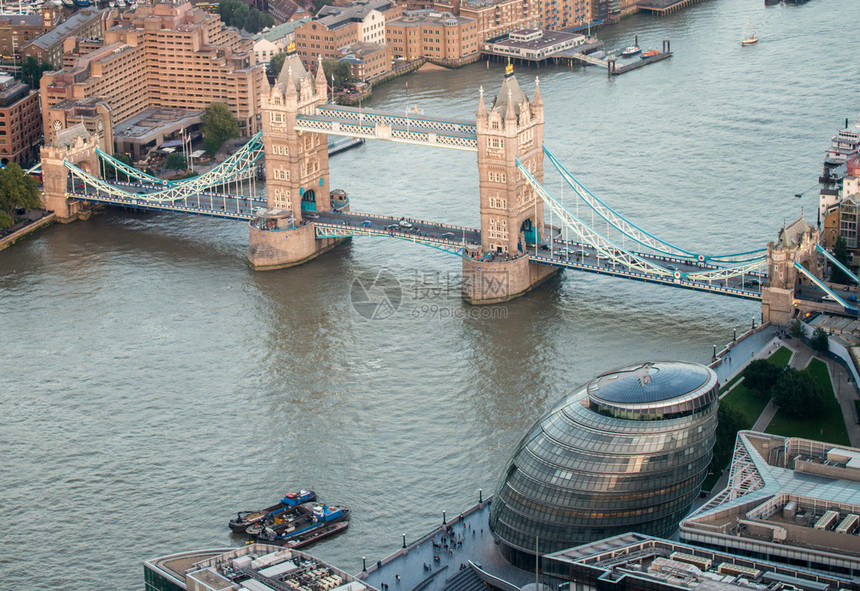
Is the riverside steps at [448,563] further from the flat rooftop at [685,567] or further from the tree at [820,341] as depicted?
the tree at [820,341]

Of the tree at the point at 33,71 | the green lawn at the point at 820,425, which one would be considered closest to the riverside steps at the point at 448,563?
the green lawn at the point at 820,425

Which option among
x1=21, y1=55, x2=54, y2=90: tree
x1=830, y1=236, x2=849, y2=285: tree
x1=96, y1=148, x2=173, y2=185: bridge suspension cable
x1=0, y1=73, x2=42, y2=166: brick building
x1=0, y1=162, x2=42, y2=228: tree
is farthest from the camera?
x1=21, y1=55, x2=54, y2=90: tree

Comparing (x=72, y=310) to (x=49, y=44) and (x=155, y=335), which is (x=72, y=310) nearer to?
(x=155, y=335)

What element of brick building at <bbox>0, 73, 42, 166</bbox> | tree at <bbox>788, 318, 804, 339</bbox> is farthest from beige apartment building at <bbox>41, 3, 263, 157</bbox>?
tree at <bbox>788, 318, 804, 339</bbox>

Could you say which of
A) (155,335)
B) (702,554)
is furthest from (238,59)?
(702,554)

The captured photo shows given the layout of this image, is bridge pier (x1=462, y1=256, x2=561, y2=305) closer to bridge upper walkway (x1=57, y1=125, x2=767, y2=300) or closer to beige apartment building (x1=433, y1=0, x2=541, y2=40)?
bridge upper walkway (x1=57, y1=125, x2=767, y2=300)

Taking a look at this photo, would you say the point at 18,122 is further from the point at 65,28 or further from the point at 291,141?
the point at 291,141
